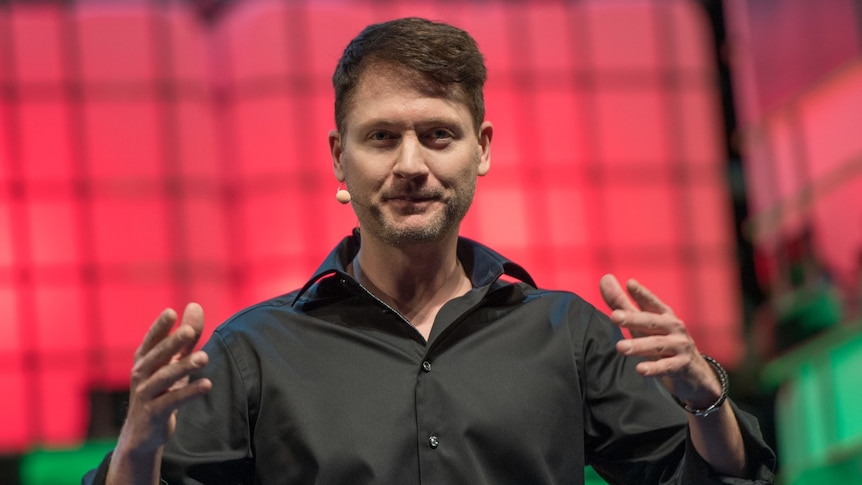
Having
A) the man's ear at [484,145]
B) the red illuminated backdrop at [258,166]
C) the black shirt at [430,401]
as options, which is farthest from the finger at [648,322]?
the red illuminated backdrop at [258,166]

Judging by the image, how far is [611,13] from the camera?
162 inches

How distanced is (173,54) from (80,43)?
33 centimetres

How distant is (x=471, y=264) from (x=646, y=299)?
489 mm

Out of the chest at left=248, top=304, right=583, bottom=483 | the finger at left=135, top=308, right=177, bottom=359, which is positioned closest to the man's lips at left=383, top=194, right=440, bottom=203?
the chest at left=248, top=304, right=583, bottom=483

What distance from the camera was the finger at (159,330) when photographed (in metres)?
1.44

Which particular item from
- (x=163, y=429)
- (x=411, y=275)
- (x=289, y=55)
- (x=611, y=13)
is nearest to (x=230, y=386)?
(x=163, y=429)

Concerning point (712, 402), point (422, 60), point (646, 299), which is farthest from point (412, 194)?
point (712, 402)

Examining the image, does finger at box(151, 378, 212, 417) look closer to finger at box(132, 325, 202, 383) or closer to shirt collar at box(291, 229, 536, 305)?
finger at box(132, 325, 202, 383)

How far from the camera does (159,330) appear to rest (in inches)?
57.1

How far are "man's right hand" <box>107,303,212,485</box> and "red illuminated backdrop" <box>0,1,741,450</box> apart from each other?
93.3 inches

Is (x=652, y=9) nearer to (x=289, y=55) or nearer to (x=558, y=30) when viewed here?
(x=558, y=30)

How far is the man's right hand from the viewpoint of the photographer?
4.75ft

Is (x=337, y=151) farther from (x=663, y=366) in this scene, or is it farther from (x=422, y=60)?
(x=663, y=366)

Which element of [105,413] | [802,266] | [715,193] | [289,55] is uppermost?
[289,55]
